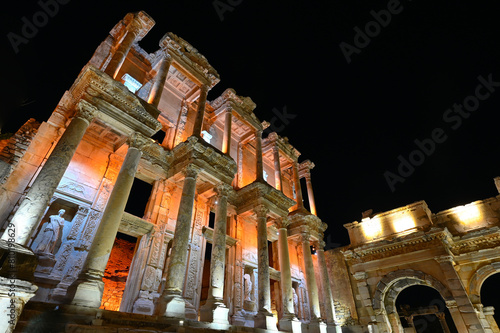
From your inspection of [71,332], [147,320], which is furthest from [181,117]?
[71,332]

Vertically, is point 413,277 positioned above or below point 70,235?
above

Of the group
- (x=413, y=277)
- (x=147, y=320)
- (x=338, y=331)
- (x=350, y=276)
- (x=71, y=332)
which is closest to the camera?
(x=71, y=332)

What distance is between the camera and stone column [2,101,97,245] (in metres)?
6.89

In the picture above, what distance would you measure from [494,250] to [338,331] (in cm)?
1006

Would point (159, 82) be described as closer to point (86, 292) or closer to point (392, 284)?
point (86, 292)

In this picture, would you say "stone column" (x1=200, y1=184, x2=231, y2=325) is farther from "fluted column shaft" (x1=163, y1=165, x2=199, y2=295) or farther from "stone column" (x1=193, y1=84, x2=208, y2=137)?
"stone column" (x1=193, y1=84, x2=208, y2=137)

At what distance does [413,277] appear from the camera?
1711 cm

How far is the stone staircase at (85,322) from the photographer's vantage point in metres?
5.80

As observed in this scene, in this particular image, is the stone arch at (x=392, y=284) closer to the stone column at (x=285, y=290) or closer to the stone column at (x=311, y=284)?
the stone column at (x=311, y=284)

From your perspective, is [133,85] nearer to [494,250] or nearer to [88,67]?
[88,67]

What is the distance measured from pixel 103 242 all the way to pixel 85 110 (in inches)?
175

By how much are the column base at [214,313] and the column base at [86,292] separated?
3975mm

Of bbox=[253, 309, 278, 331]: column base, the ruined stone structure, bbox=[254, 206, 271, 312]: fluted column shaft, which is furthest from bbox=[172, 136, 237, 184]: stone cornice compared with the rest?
bbox=[253, 309, 278, 331]: column base

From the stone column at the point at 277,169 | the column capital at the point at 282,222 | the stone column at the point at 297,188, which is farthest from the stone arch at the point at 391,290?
the stone column at the point at 277,169
